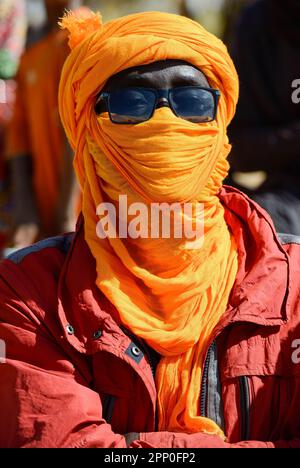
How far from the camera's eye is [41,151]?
5.80m

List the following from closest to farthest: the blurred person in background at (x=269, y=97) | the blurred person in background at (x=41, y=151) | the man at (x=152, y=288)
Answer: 1. the man at (x=152, y=288)
2. the blurred person in background at (x=269, y=97)
3. the blurred person in background at (x=41, y=151)

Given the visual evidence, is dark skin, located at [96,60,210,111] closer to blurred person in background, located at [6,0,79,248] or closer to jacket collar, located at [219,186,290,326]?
jacket collar, located at [219,186,290,326]

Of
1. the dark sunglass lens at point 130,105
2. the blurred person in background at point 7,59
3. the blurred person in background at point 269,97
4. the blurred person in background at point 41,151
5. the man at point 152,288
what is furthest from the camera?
the blurred person in background at point 7,59

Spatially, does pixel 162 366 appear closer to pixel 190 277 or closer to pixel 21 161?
pixel 190 277

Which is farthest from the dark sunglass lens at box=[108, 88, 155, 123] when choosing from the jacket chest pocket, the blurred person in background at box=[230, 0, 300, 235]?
the blurred person in background at box=[230, 0, 300, 235]

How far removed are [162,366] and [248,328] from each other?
0.28m

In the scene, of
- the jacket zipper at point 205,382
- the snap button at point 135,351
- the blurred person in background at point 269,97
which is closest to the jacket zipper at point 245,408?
the jacket zipper at point 205,382

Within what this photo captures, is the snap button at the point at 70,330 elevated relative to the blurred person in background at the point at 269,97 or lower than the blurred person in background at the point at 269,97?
lower

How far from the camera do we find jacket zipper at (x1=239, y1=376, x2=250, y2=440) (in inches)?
115

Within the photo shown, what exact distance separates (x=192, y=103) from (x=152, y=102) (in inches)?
4.9

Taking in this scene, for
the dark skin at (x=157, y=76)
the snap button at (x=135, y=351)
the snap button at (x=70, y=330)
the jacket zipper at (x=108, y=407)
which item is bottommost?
the jacket zipper at (x=108, y=407)

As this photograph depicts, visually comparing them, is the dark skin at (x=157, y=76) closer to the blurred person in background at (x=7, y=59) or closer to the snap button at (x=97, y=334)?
the snap button at (x=97, y=334)

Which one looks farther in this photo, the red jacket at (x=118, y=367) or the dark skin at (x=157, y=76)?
the dark skin at (x=157, y=76)

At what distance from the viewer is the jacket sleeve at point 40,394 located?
2.80m
